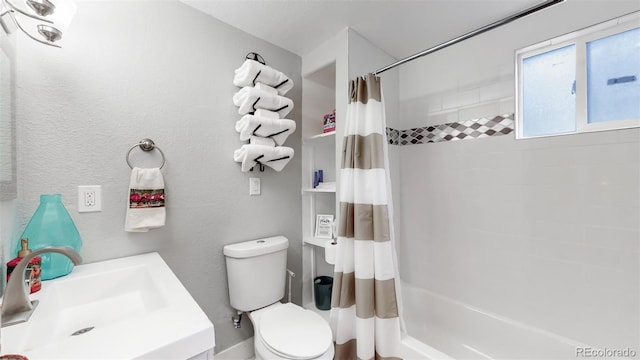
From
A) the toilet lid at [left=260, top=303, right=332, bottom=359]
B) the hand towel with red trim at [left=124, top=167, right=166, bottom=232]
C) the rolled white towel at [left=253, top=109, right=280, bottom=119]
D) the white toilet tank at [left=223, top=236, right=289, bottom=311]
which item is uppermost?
the rolled white towel at [left=253, top=109, right=280, bottom=119]

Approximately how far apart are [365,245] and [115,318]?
1.11 meters

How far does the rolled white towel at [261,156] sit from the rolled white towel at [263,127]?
8 centimetres

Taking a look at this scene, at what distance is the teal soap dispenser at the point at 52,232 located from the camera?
0.90 metres

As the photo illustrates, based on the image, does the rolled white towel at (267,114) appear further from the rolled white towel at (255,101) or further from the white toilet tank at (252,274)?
the white toilet tank at (252,274)

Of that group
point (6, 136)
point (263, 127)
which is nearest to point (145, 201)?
point (6, 136)

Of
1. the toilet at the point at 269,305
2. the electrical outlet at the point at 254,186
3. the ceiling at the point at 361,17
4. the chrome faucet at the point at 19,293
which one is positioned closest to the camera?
the chrome faucet at the point at 19,293

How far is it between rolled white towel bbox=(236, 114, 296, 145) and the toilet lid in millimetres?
1064

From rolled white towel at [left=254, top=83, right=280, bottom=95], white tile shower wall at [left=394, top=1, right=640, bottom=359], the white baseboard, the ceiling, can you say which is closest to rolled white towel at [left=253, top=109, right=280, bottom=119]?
rolled white towel at [left=254, top=83, right=280, bottom=95]

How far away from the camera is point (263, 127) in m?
1.53

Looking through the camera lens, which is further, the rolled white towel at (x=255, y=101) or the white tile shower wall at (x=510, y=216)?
the rolled white towel at (x=255, y=101)

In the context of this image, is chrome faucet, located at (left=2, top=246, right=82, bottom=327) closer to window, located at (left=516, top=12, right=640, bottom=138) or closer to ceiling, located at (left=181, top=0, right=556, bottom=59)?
ceiling, located at (left=181, top=0, right=556, bottom=59)

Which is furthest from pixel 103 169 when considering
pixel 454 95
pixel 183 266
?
pixel 454 95

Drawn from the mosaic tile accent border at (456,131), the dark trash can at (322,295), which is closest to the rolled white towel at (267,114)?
the mosaic tile accent border at (456,131)

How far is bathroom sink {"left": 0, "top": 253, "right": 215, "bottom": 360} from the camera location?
0.52m
